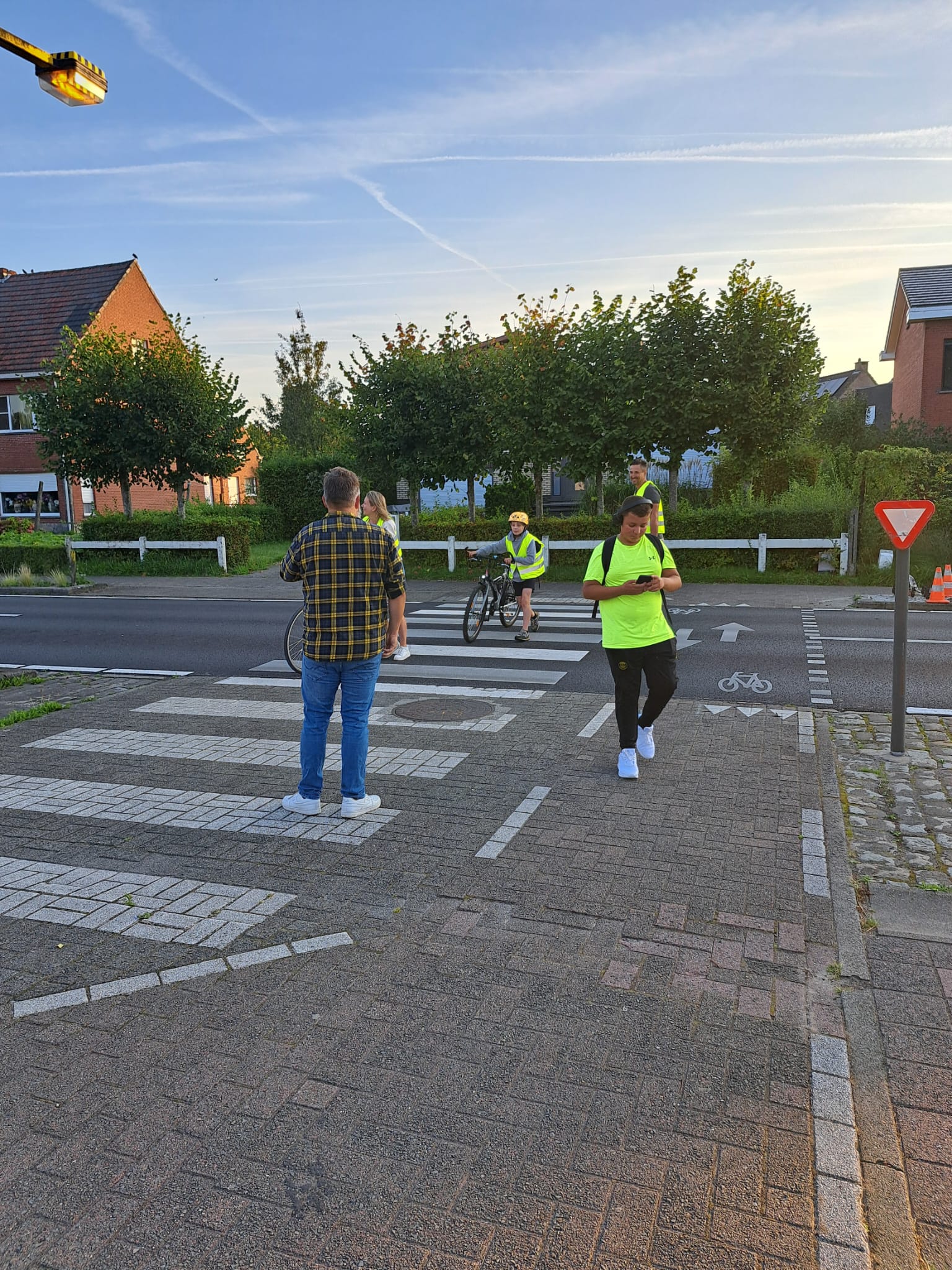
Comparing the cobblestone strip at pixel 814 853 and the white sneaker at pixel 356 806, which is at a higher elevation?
the white sneaker at pixel 356 806

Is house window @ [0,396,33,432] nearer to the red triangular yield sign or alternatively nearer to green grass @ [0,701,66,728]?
green grass @ [0,701,66,728]

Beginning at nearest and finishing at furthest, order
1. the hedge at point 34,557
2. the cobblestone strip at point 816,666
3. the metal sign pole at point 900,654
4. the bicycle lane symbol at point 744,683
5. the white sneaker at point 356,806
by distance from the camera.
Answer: the white sneaker at point 356,806 → the metal sign pole at point 900,654 → the cobblestone strip at point 816,666 → the bicycle lane symbol at point 744,683 → the hedge at point 34,557

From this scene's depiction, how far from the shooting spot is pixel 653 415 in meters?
21.1

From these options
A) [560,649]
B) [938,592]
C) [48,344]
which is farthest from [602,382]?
[48,344]

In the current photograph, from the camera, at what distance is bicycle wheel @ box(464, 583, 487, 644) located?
12.4 meters

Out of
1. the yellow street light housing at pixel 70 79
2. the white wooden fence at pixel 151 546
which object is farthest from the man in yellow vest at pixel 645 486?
the white wooden fence at pixel 151 546

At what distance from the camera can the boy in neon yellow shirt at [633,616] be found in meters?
6.24

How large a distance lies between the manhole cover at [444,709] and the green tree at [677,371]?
13721 millimetres

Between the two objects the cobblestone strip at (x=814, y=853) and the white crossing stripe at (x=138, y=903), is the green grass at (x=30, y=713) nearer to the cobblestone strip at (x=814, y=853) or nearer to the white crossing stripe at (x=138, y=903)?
the white crossing stripe at (x=138, y=903)

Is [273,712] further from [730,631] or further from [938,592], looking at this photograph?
[938,592]

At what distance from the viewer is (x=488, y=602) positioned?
12867 mm

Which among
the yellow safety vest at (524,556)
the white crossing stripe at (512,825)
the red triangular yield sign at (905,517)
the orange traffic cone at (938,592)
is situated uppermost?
the red triangular yield sign at (905,517)

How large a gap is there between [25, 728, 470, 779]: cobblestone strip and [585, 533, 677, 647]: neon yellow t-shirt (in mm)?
1536

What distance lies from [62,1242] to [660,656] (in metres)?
4.79
